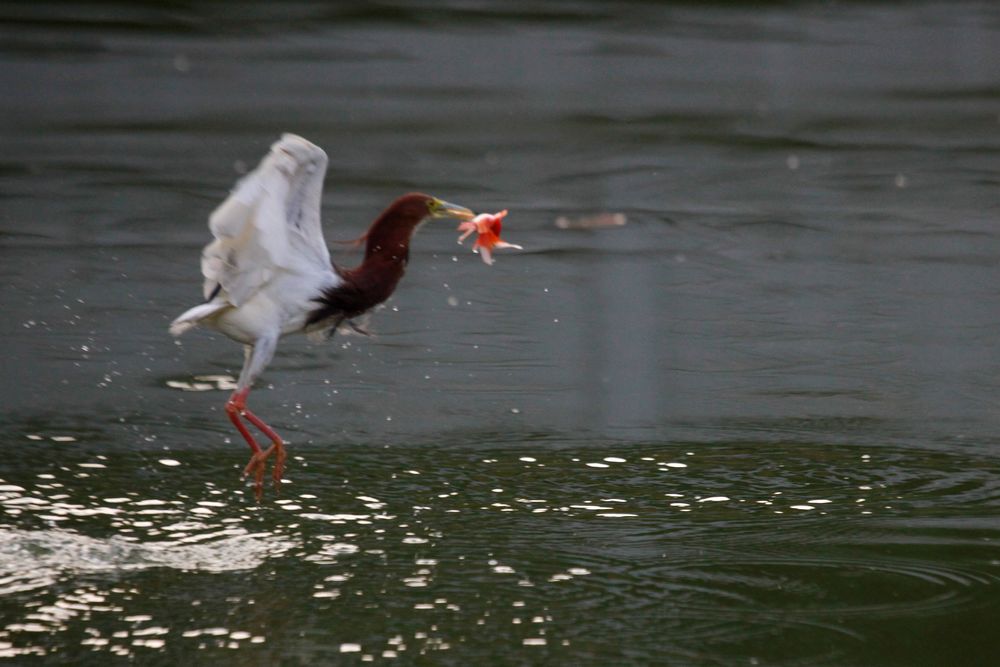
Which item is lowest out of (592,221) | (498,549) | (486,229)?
(498,549)

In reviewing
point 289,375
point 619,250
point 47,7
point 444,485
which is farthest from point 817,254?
point 47,7

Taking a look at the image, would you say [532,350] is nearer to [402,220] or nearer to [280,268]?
[402,220]

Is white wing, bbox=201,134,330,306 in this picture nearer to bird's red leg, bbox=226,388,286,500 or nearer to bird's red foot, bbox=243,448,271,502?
bird's red leg, bbox=226,388,286,500

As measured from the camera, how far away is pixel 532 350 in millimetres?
6062

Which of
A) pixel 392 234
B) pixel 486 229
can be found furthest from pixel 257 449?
pixel 486 229

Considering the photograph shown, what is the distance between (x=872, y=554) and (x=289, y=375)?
2552 mm

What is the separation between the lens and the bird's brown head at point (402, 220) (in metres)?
4.69

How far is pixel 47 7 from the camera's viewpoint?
10.3m

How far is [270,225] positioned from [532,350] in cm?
186

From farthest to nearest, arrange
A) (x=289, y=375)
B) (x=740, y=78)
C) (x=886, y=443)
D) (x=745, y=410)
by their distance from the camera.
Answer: (x=740, y=78)
(x=289, y=375)
(x=745, y=410)
(x=886, y=443)

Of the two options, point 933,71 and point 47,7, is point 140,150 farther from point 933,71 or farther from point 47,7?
point 933,71

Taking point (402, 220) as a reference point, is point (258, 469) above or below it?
below

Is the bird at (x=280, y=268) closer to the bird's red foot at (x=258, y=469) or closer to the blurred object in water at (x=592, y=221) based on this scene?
the bird's red foot at (x=258, y=469)

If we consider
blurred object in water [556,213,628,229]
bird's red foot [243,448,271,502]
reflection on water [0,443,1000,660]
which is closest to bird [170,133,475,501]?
bird's red foot [243,448,271,502]
